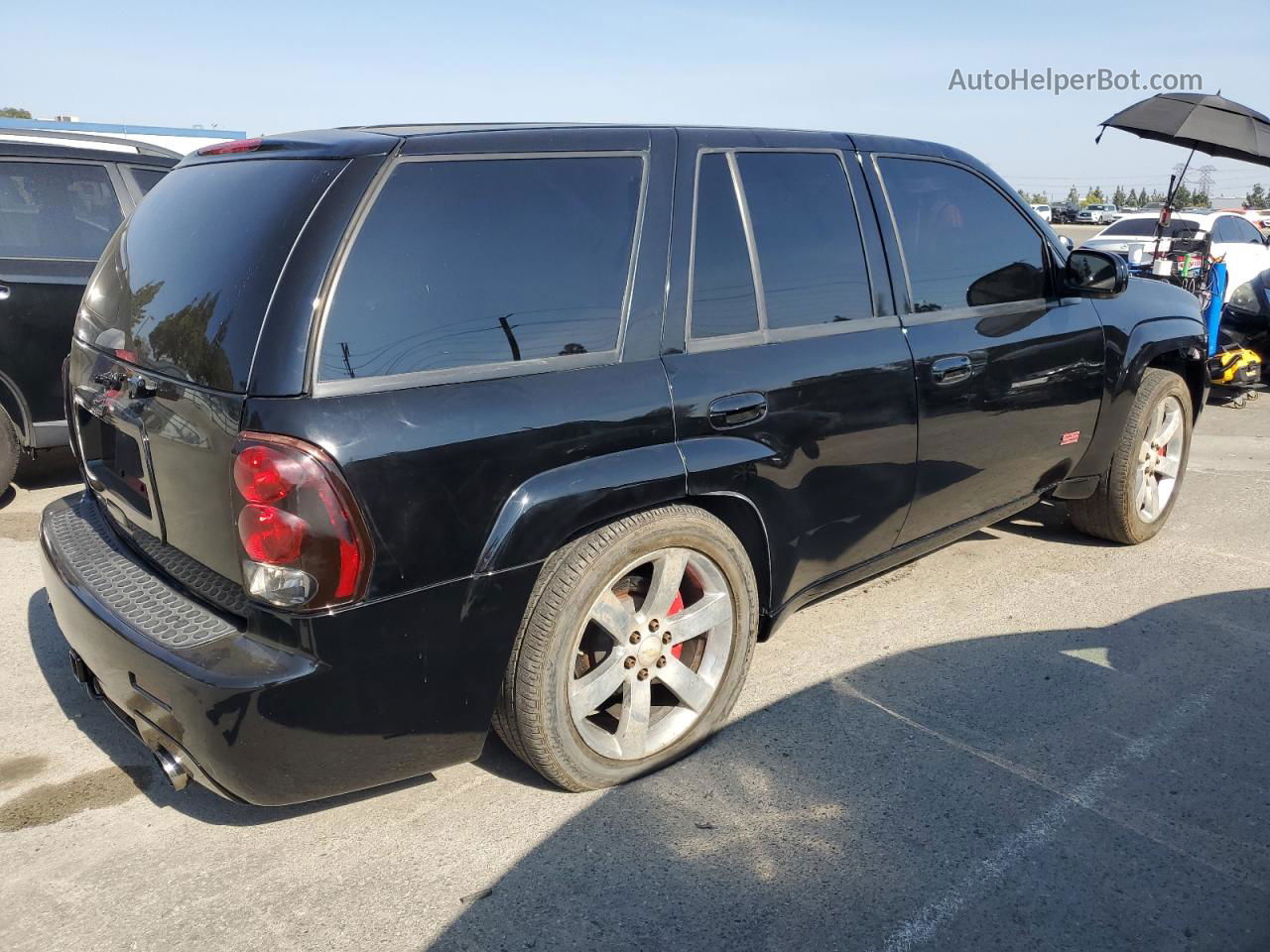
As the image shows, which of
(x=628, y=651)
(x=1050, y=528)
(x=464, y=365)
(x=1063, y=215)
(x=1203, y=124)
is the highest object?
(x=1063, y=215)

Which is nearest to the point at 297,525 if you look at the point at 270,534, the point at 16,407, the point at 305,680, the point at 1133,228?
the point at 270,534

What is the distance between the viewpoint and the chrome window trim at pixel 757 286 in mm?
3033

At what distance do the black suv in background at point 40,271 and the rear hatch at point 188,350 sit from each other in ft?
8.60

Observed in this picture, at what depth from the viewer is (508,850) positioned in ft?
8.94

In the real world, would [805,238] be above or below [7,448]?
above

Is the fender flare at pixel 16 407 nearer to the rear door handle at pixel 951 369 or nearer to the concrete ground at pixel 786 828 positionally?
the concrete ground at pixel 786 828

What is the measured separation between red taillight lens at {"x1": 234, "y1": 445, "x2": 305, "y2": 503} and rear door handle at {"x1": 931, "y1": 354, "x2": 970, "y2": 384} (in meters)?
2.30

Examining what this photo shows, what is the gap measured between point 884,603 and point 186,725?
2.91 m

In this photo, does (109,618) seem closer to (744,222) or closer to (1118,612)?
(744,222)

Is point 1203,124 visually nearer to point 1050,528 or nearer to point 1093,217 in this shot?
point 1050,528

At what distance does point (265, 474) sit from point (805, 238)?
1.90 metres

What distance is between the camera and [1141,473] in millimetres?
5012

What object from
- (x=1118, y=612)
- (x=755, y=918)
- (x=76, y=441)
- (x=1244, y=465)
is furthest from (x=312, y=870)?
(x=1244, y=465)

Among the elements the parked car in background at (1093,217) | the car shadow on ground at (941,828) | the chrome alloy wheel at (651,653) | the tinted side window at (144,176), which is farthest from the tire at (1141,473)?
the parked car in background at (1093,217)
